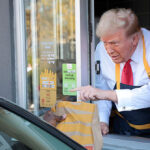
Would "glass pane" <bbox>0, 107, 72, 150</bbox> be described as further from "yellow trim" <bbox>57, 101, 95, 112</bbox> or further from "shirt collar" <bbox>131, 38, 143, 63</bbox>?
"shirt collar" <bbox>131, 38, 143, 63</bbox>

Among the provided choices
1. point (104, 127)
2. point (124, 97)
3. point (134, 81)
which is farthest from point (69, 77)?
point (124, 97)

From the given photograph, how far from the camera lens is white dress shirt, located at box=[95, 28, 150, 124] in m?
2.85

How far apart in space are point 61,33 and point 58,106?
1.78 meters

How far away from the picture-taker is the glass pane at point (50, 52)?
12.2 ft

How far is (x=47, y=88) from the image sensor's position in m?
3.88

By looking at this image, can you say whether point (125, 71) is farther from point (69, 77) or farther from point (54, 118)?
point (54, 118)

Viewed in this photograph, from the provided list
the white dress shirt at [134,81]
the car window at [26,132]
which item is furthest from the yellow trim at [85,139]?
the car window at [26,132]

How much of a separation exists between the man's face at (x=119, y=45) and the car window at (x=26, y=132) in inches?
58.6

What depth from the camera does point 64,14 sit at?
406cm

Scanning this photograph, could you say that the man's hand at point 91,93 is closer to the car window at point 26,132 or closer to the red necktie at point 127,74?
the red necktie at point 127,74

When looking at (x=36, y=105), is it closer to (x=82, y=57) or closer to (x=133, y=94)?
(x=82, y=57)

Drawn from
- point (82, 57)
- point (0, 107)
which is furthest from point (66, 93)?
point (0, 107)

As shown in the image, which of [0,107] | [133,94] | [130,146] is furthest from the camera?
[130,146]

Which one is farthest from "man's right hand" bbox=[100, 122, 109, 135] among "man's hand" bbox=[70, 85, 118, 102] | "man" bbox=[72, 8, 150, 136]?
"man's hand" bbox=[70, 85, 118, 102]
